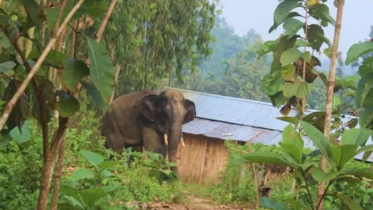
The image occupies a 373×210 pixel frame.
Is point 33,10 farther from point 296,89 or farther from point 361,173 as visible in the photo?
point 296,89

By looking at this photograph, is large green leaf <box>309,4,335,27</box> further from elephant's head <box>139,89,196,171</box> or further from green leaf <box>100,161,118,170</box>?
elephant's head <box>139,89,196,171</box>

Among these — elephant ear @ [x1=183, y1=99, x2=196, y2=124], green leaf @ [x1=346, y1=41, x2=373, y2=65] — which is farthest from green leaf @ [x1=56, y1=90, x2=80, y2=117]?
elephant ear @ [x1=183, y1=99, x2=196, y2=124]

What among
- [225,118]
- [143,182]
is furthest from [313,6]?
[225,118]

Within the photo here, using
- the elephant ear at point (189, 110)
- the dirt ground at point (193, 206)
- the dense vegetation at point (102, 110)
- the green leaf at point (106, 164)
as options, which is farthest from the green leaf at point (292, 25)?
the elephant ear at point (189, 110)

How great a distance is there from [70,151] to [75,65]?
282 centimetres

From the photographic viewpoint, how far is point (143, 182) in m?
6.50

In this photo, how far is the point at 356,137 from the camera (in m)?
2.76

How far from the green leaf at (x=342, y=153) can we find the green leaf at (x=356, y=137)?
141 millimetres

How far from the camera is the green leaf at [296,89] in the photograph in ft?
14.3

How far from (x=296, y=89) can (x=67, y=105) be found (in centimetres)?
220

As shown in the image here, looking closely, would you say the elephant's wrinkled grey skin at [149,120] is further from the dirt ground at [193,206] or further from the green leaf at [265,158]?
the green leaf at [265,158]

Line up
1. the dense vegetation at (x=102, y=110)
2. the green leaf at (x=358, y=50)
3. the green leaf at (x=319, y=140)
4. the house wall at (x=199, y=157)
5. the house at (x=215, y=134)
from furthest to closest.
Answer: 1. the house wall at (x=199, y=157)
2. the house at (x=215, y=134)
3. the green leaf at (x=358, y=50)
4. the green leaf at (x=319, y=140)
5. the dense vegetation at (x=102, y=110)

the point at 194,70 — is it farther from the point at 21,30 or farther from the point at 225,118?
the point at 21,30

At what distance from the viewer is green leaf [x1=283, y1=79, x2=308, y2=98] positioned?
172 inches
